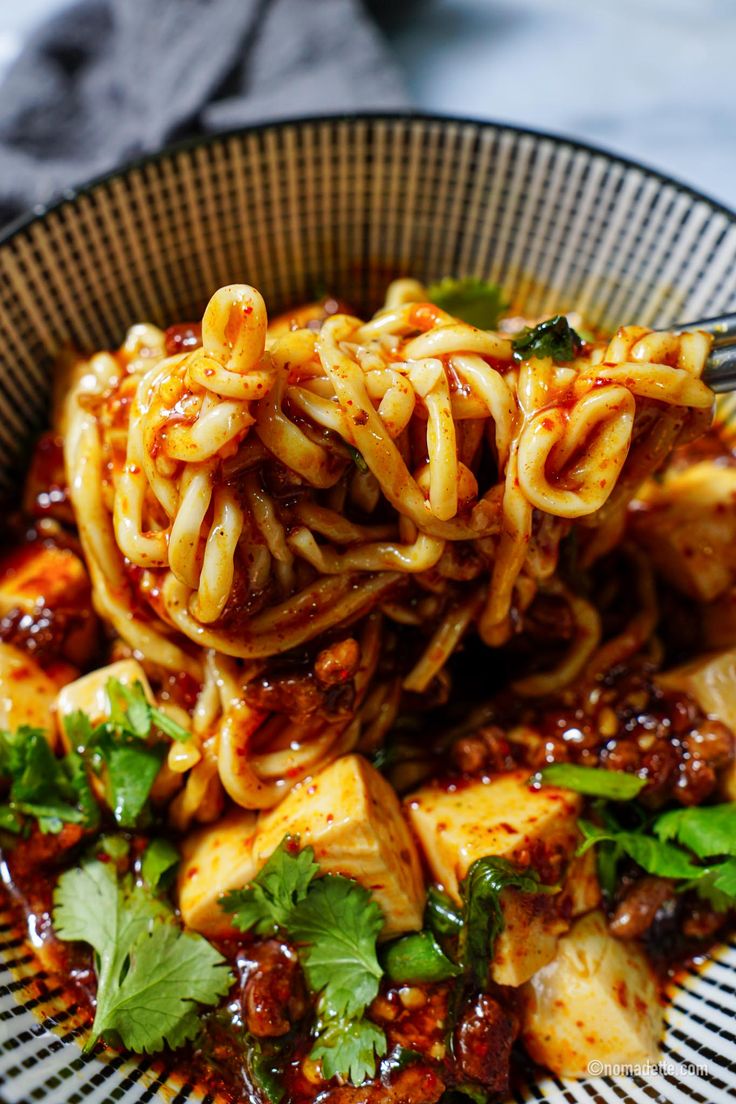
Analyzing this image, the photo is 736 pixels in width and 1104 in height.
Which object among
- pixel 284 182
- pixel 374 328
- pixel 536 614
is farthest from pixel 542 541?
pixel 284 182

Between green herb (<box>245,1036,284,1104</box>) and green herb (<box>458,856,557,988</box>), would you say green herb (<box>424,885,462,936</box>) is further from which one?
green herb (<box>245,1036,284,1104</box>)

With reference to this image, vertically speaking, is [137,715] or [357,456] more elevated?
[357,456]

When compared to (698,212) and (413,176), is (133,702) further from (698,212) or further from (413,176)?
(698,212)

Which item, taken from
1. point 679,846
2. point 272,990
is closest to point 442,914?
point 272,990

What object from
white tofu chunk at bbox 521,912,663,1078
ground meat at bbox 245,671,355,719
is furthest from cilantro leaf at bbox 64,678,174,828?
white tofu chunk at bbox 521,912,663,1078

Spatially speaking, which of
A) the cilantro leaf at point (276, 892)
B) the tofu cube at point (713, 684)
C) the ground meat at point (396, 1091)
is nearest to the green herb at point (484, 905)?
the ground meat at point (396, 1091)

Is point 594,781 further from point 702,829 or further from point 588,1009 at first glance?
point 588,1009
